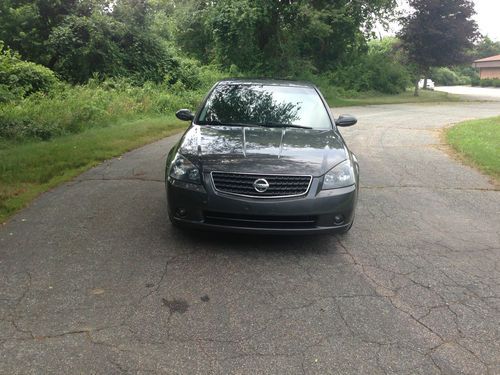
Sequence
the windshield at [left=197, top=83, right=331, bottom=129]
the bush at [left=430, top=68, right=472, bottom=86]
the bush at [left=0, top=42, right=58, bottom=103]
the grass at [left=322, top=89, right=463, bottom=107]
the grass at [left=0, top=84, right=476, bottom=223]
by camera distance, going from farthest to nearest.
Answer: the bush at [left=430, top=68, right=472, bottom=86], the grass at [left=322, top=89, right=463, bottom=107], the bush at [left=0, top=42, right=58, bottom=103], the grass at [left=0, top=84, right=476, bottom=223], the windshield at [left=197, top=83, right=331, bottom=129]

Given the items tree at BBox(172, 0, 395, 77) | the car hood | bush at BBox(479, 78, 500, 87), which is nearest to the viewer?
the car hood

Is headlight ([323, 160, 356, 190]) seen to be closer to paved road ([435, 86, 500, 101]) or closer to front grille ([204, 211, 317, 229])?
front grille ([204, 211, 317, 229])

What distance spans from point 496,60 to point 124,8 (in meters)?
68.1

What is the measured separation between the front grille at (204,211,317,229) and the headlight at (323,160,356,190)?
0.35m

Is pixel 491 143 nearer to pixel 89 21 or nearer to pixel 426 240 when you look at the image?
pixel 426 240

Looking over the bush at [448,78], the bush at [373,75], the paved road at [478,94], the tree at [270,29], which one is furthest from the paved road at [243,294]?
the bush at [448,78]

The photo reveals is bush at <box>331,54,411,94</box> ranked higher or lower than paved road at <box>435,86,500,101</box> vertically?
higher

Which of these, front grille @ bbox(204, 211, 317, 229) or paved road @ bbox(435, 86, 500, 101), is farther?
paved road @ bbox(435, 86, 500, 101)

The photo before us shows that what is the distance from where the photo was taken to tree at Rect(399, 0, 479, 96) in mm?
31094

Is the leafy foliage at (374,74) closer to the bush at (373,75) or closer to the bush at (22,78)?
the bush at (373,75)

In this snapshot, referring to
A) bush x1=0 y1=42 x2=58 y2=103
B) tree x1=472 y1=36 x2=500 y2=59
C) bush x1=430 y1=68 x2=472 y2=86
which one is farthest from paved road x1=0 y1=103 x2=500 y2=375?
tree x1=472 y1=36 x2=500 y2=59

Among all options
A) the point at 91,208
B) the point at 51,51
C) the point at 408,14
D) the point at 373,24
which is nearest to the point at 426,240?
the point at 91,208

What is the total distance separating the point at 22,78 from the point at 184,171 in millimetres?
13057

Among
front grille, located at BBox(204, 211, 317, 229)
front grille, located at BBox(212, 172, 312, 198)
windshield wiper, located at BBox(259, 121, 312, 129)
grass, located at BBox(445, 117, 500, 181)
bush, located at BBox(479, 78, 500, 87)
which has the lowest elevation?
bush, located at BBox(479, 78, 500, 87)
